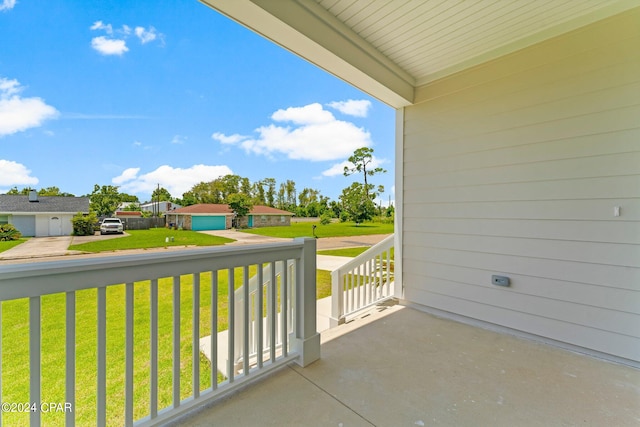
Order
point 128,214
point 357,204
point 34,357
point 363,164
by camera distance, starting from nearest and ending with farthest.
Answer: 1. point 34,357
2. point 128,214
3. point 357,204
4. point 363,164

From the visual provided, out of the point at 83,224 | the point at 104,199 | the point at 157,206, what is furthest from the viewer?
the point at 157,206

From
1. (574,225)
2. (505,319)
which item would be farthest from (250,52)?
(505,319)

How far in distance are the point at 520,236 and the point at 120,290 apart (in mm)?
3060

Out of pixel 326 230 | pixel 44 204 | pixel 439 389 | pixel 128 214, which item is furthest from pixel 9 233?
pixel 439 389

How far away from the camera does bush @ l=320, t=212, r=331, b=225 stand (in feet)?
10.7

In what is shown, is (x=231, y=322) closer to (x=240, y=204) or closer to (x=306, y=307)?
(x=306, y=307)

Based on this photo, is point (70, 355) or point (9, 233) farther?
point (9, 233)

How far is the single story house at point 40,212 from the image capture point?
1676 millimetres

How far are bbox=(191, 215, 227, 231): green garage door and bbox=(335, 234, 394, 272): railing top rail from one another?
4.26ft

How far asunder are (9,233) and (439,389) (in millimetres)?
2713

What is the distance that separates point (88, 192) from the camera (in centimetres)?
209

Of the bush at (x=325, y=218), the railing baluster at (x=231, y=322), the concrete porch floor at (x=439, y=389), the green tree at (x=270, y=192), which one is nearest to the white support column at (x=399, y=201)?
the bush at (x=325, y=218)

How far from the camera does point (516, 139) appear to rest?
2.33 metres

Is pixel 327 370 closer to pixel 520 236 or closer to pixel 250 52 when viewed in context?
pixel 520 236
